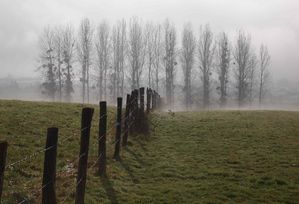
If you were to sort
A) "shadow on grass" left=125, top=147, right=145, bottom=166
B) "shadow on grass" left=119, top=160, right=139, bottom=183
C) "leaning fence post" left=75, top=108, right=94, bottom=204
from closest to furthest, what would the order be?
"leaning fence post" left=75, top=108, right=94, bottom=204 → "shadow on grass" left=119, top=160, right=139, bottom=183 → "shadow on grass" left=125, top=147, right=145, bottom=166

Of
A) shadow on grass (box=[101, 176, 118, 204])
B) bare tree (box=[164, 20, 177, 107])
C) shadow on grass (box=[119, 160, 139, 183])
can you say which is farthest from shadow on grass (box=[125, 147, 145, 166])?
bare tree (box=[164, 20, 177, 107])

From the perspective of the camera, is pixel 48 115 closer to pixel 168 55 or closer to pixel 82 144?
pixel 82 144

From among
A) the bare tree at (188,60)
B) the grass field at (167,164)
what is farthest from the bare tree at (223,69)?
the grass field at (167,164)

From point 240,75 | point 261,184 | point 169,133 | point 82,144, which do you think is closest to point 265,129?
point 169,133

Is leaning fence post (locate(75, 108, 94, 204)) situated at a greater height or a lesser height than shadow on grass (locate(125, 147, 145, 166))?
greater

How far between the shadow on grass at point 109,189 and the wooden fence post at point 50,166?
95.2 inches

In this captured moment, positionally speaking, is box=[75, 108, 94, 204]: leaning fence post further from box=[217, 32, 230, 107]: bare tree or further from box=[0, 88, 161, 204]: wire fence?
box=[217, 32, 230, 107]: bare tree

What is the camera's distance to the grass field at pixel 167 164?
374 inches

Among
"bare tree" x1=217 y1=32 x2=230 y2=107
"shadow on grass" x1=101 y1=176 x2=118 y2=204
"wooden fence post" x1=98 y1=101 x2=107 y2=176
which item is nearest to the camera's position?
"shadow on grass" x1=101 y1=176 x2=118 y2=204

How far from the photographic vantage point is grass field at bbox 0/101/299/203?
9.49 meters

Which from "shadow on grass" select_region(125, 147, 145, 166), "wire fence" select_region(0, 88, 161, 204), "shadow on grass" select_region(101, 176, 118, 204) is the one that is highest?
"wire fence" select_region(0, 88, 161, 204)

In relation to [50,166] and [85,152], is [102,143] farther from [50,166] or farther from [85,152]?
[50,166]

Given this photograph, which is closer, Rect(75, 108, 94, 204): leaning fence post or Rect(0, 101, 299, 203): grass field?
Rect(75, 108, 94, 204): leaning fence post

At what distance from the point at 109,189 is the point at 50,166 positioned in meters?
3.38
